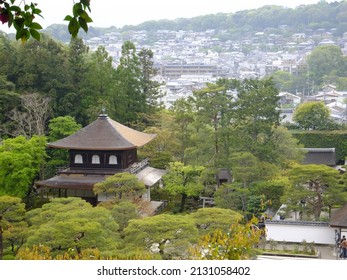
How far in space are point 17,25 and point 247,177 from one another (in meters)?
12.8

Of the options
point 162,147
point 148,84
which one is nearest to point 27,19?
point 162,147

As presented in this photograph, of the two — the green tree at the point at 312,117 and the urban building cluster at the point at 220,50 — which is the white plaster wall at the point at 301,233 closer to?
the green tree at the point at 312,117

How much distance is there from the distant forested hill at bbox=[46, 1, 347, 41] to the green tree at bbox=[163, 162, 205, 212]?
74.8 meters

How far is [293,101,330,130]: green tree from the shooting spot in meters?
27.2

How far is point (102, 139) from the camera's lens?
674 inches

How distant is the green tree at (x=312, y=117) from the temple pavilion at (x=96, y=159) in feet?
39.0

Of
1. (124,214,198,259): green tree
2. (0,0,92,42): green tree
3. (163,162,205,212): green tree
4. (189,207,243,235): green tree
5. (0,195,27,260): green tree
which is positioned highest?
(0,0,92,42): green tree

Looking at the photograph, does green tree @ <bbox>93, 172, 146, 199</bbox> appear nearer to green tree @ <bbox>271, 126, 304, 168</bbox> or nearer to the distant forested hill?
green tree @ <bbox>271, 126, 304, 168</bbox>

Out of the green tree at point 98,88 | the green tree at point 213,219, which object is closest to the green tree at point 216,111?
the green tree at point 213,219

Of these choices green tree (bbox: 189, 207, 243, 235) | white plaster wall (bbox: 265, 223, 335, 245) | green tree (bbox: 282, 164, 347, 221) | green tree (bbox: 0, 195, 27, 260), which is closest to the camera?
green tree (bbox: 189, 207, 243, 235)

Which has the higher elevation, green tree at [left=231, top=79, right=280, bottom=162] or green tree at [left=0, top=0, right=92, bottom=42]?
green tree at [left=0, top=0, right=92, bottom=42]

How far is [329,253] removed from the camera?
13.1 m

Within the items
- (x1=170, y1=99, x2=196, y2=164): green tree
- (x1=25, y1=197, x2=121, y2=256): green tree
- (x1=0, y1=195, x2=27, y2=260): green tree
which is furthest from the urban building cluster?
(x1=25, y1=197, x2=121, y2=256): green tree
